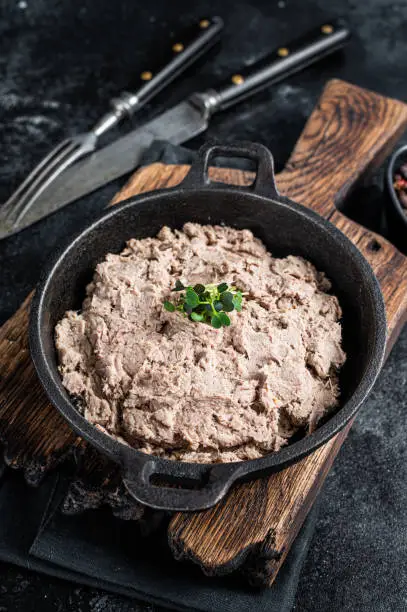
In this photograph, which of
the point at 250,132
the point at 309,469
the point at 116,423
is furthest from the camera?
the point at 250,132

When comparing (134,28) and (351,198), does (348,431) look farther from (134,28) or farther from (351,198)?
(134,28)

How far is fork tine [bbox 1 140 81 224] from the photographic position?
11.2 ft

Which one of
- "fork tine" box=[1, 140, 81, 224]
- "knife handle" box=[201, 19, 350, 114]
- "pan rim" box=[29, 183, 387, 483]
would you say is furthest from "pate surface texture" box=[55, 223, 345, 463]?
"knife handle" box=[201, 19, 350, 114]

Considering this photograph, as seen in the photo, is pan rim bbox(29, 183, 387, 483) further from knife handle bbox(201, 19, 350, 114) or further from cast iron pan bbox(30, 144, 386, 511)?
knife handle bbox(201, 19, 350, 114)

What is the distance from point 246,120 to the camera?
13.0 feet

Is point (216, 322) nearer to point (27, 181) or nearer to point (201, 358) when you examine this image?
point (201, 358)

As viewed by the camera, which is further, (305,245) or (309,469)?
(305,245)

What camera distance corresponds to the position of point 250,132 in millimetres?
3910

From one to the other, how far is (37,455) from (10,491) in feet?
1.10

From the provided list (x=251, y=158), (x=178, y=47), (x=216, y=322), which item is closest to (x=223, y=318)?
(x=216, y=322)

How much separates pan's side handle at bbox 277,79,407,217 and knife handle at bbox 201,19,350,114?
348mm

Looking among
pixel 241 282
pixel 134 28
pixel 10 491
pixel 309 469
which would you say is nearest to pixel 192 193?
pixel 241 282

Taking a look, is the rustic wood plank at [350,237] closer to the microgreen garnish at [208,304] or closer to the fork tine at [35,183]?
the microgreen garnish at [208,304]

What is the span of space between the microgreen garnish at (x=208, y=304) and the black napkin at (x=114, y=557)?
789 millimetres
